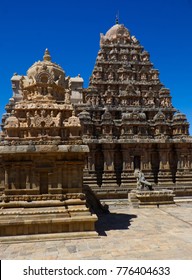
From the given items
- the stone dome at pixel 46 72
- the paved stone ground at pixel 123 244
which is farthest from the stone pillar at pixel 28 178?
the stone dome at pixel 46 72

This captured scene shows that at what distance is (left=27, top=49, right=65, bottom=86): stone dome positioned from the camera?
1474cm

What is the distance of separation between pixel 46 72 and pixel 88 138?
15.1 metres

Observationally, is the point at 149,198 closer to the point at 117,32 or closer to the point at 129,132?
the point at 129,132

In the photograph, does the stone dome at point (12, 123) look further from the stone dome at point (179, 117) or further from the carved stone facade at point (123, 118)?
the stone dome at point (179, 117)

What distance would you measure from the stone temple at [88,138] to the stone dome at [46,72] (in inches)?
2.1

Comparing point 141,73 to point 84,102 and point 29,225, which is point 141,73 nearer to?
point 84,102

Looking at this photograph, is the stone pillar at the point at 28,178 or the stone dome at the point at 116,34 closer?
the stone pillar at the point at 28,178

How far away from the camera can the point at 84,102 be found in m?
33.2

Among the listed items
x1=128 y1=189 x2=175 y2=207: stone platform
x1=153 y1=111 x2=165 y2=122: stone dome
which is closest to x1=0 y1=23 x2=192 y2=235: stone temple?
x1=153 y1=111 x2=165 y2=122: stone dome

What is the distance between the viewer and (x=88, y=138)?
2936 cm

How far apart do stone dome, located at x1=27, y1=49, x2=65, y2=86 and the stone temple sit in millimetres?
54

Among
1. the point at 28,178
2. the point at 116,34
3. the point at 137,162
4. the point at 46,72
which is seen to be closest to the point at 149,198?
the point at 137,162

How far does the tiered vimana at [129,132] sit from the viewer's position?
2939cm

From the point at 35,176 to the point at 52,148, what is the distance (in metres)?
1.55
